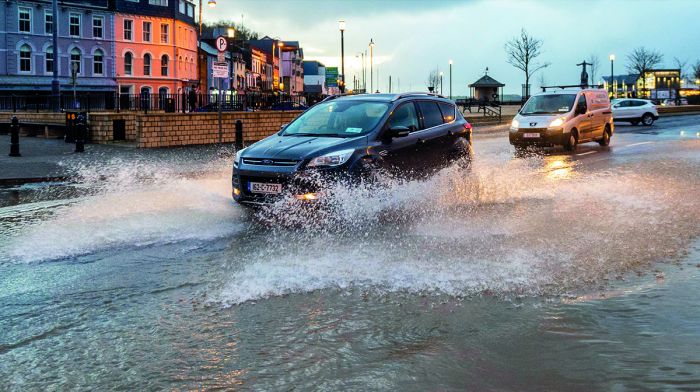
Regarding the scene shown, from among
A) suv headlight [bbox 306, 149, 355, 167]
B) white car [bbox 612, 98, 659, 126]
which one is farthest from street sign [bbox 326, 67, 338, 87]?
suv headlight [bbox 306, 149, 355, 167]

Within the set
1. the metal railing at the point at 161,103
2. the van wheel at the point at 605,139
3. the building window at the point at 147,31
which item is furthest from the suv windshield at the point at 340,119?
the building window at the point at 147,31

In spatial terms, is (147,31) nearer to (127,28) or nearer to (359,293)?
(127,28)

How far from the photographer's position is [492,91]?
227 feet

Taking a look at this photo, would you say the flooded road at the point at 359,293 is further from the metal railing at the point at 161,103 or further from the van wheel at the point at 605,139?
the metal railing at the point at 161,103

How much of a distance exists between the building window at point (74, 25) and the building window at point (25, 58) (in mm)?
4425

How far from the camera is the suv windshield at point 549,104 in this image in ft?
72.1

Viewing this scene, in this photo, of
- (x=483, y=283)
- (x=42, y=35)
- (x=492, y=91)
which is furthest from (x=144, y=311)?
(x=492, y=91)

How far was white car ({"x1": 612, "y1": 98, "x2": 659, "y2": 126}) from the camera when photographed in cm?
4075

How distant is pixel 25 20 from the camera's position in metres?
57.5

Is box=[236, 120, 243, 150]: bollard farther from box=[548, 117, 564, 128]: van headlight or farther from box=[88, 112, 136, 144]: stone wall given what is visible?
box=[548, 117, 564, 128]: van headlight

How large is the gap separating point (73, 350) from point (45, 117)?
28958mm

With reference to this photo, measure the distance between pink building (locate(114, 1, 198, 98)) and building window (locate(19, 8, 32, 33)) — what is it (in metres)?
7.74

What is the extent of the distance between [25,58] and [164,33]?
1429 centimetres

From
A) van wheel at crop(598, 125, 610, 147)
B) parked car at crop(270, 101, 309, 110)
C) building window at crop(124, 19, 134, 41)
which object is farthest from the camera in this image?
building window at crop(124, 19, 134, 41)
